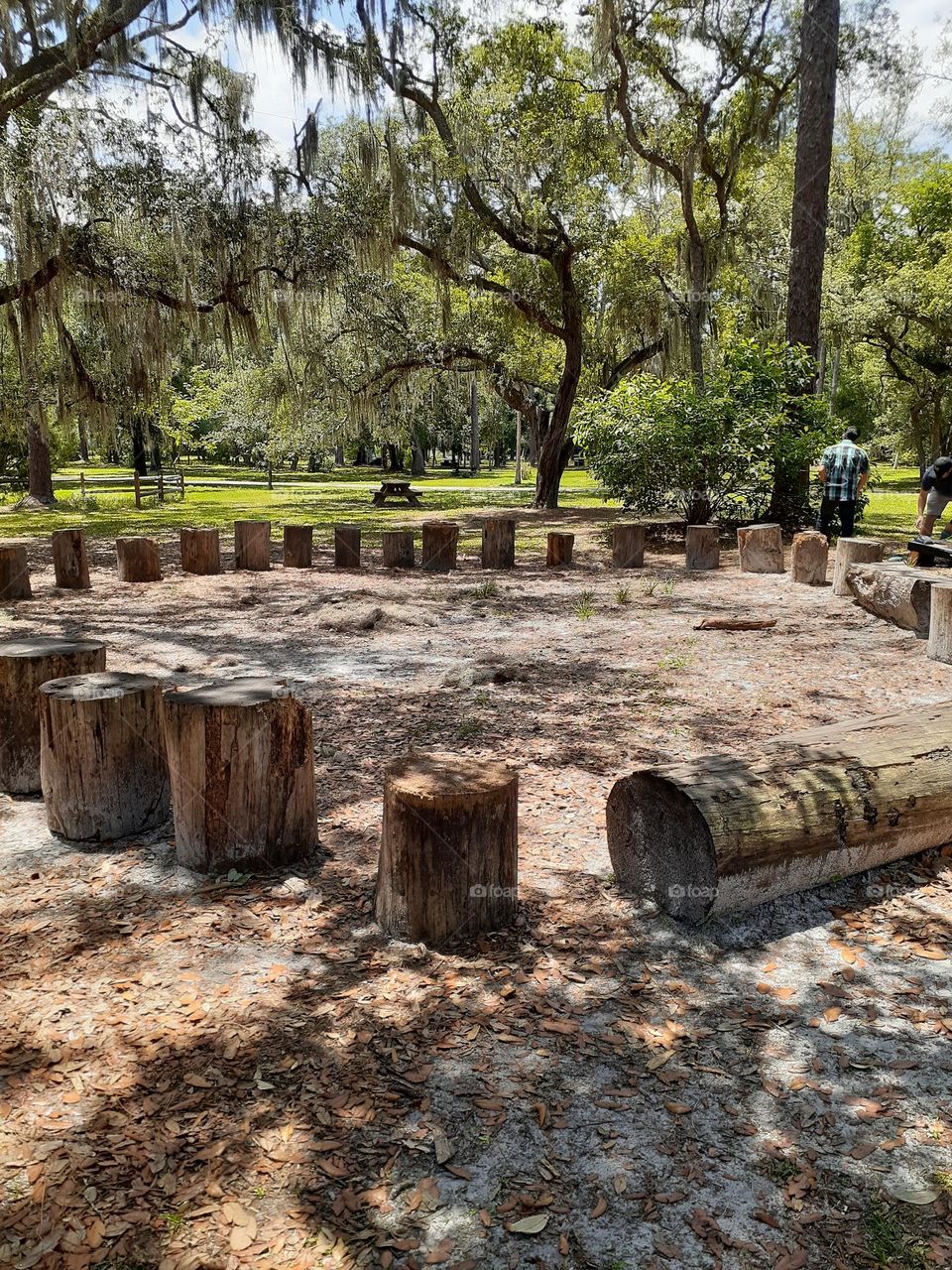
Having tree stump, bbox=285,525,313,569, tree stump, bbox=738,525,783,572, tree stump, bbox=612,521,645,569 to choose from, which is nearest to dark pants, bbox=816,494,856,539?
tree stump, bbox=738,525,783,572

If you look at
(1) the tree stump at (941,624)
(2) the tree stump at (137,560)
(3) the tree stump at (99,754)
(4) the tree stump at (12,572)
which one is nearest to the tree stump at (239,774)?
(3) the tree stump at (99,754)

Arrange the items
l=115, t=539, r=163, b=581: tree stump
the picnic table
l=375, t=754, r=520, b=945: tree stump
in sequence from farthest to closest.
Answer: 1. the picnic table
2. l=115, t=539, r=163, b=581: tree stump
3. l=375, t=754, r=520, b=945: tree stump

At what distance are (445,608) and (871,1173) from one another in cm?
762

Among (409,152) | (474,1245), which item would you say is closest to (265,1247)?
(474,1245)

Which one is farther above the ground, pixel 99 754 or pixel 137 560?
pixel 137 560

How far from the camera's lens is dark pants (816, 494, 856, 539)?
498 inches

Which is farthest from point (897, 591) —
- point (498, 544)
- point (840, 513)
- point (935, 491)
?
point (498, 544)

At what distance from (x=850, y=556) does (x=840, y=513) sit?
10.4 ft

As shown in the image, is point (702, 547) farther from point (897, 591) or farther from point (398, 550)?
point (897, 591)

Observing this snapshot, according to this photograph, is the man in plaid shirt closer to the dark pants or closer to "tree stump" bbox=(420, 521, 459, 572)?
the dark pants

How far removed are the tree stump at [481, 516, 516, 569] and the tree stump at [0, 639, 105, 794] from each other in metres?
8.31

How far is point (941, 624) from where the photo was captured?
7008 mm

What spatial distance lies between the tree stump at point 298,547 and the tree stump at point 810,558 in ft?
20.1

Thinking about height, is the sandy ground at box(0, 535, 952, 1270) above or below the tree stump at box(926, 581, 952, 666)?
below
